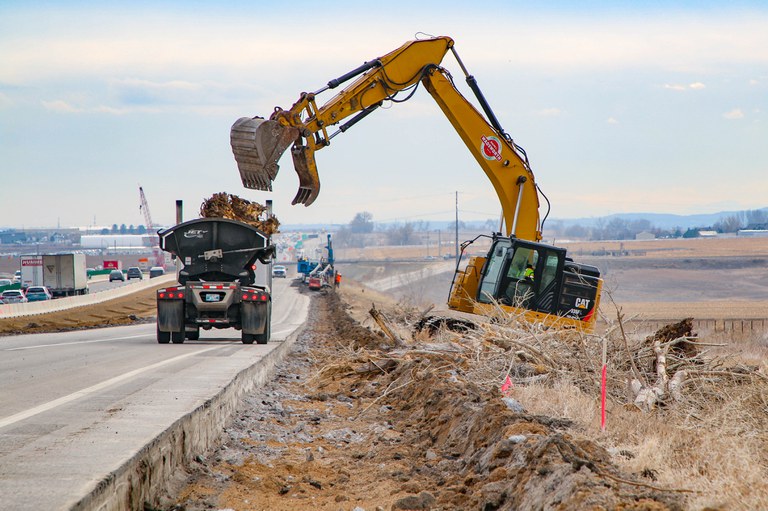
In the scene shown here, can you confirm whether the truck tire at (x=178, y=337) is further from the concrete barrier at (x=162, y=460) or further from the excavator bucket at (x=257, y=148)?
the concrete barrier at (x=162, y=460)

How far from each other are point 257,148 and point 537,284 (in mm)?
6867

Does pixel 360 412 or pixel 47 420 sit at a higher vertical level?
pixel 47 420

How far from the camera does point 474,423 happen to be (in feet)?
31.7

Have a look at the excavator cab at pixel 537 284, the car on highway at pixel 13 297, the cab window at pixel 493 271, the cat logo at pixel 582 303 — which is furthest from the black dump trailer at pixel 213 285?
the car on highway at pixel 13 297

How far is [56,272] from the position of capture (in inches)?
2621

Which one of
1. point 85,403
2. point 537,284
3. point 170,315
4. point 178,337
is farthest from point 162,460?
point 178,337

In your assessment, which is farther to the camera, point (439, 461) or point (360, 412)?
point (360, 412)

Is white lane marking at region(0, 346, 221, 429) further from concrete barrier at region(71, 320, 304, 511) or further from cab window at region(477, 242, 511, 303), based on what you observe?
cab window at region(477, 242, 511, 303)

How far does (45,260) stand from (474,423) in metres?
62.0

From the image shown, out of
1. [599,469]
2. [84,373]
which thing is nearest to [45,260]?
[84,373]

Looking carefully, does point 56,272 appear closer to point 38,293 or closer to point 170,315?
point 38,293

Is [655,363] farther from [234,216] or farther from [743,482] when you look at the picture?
[234,216]

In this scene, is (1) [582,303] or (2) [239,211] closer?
(1) [582,303]

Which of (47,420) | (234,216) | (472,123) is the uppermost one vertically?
(472,123)
